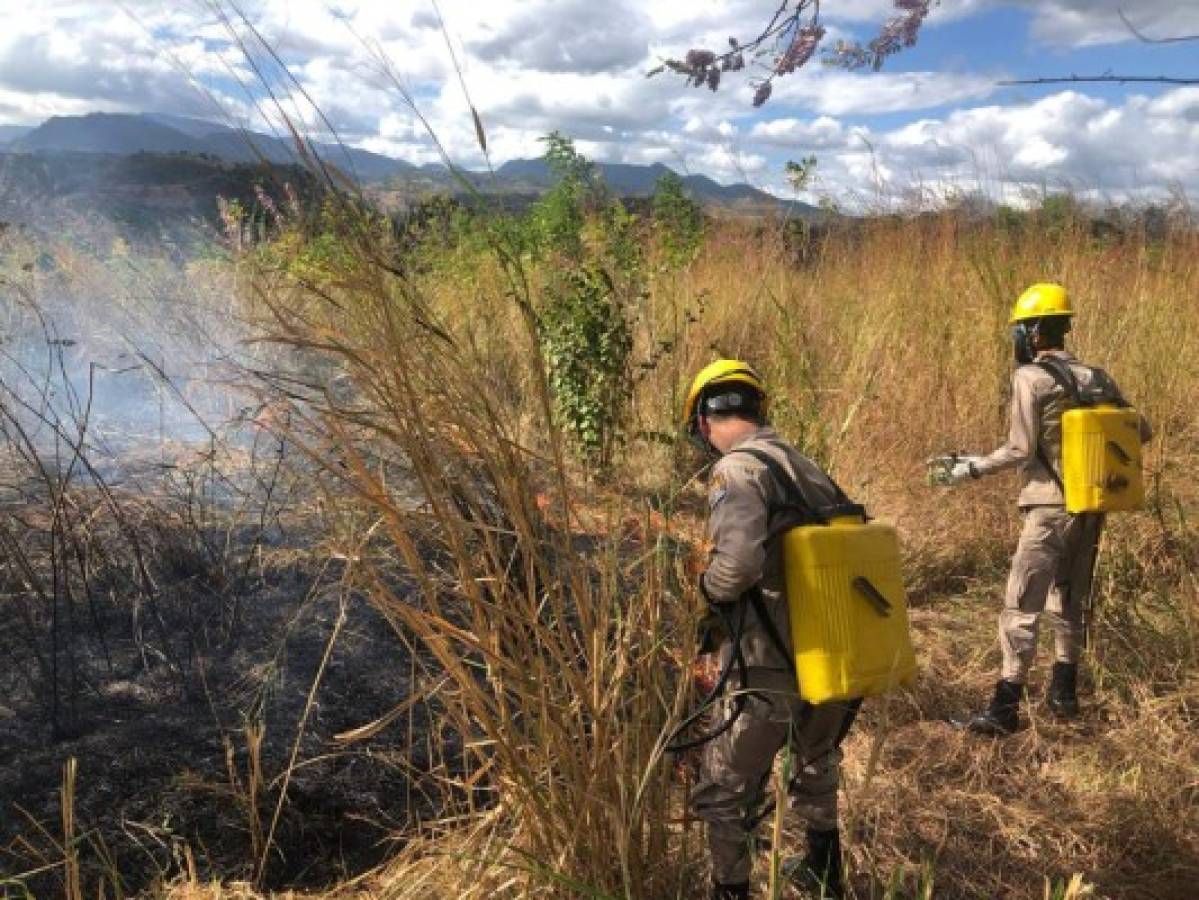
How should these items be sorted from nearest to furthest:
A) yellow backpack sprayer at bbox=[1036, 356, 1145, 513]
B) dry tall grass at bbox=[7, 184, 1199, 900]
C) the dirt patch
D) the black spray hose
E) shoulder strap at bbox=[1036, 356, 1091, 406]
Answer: dry tall grass at bbox=[7, 184, 1199, 900] < the black spray hose < the dirt patch < yellow backpack sprayer at bbox=[1036, 356, 1145, 513] < shoulder strap at bbox=[1036, 356, 1091, 406]

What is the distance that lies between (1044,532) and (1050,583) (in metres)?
0.19

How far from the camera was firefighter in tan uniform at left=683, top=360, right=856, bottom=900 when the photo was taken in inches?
91.3

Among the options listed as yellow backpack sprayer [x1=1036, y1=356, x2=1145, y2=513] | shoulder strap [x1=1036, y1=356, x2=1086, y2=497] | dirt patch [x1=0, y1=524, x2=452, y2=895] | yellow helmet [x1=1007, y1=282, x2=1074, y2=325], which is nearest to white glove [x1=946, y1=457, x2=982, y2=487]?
shoulder strap [x1=1036, y1=356, x2=1086, y2=497]

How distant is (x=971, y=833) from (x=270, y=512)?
303cm

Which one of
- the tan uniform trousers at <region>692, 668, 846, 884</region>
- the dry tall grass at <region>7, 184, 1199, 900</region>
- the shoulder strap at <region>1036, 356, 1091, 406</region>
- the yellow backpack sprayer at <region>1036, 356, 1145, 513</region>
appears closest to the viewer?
the dry tall grass at <region>7, 184, 1199, 900</region>

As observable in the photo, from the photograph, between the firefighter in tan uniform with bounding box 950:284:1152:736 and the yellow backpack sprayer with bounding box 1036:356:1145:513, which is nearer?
the yellow backpack sprayer with bounding box 1036:356:1145:513

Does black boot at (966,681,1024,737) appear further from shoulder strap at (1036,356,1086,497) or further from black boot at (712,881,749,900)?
black boot at (712,881,749,900)

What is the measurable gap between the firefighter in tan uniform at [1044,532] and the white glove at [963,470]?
57mm

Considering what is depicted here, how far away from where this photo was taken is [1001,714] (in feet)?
11.9

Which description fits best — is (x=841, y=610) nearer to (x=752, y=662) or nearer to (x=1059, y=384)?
(x=752, y=662)

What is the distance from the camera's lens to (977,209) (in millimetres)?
7473

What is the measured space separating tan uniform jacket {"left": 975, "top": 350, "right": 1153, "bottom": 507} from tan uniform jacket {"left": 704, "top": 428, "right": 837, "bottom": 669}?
61.6 inches

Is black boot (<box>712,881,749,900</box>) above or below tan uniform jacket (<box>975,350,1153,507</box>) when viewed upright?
below

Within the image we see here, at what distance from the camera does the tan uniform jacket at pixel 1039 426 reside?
145 inches
